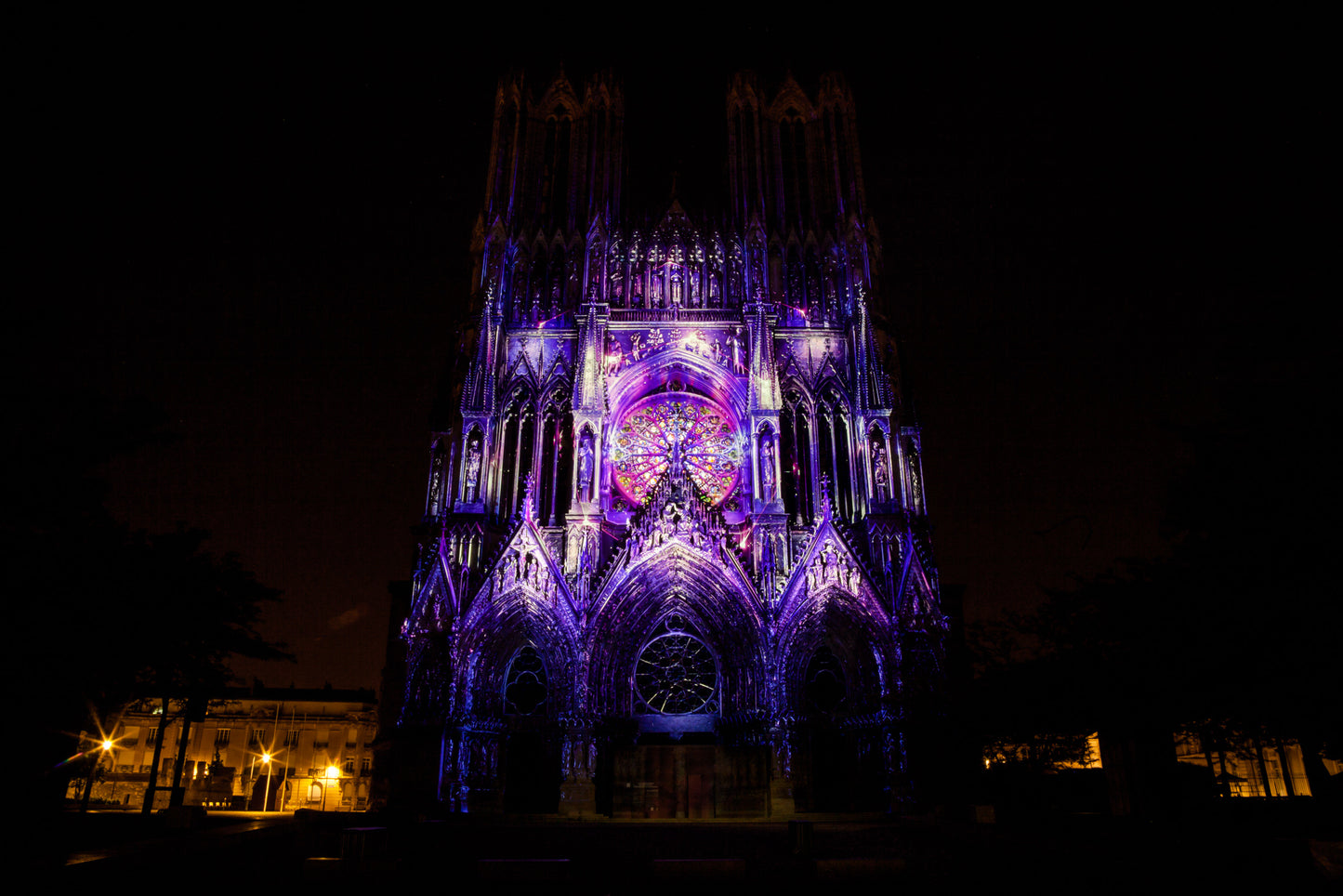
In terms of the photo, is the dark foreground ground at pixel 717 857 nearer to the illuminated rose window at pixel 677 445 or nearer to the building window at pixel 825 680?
the building window at pixel 825 680

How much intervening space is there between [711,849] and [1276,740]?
13227 mm

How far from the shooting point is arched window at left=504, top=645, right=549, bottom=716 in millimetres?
26047

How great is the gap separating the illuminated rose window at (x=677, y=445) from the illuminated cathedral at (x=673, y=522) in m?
0.11

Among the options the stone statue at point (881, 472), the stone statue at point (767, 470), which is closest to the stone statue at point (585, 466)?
the stone statue at point (767, 470)

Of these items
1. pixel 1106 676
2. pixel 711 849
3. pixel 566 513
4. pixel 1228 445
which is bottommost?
pixel 711 849

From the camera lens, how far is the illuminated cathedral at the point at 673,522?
24.7 metres

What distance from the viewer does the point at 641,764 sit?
995 inches

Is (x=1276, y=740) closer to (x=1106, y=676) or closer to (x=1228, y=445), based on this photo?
(x=1106, y=676)

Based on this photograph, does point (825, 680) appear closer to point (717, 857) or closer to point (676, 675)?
point (676, 675)

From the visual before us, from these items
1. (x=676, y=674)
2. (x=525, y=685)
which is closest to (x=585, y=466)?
(x=525, y=685)

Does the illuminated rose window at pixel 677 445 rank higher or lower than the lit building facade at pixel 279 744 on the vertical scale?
higher

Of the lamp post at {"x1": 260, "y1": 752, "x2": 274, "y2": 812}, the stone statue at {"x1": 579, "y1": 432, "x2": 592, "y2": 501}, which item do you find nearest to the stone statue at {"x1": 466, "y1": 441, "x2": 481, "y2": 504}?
the stone statue at {"x1": 579, "y1": 432, "x2": 592, "y2": 501}

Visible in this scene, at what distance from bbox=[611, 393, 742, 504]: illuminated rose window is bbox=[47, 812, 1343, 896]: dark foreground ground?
13927mm

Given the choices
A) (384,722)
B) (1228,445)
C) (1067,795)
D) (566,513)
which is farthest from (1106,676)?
(384,722)
